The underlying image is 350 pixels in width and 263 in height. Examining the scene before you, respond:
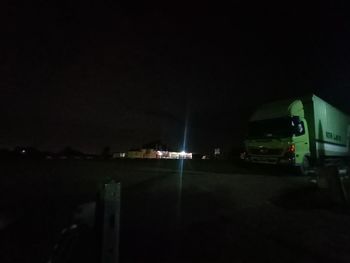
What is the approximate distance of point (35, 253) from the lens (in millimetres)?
5148

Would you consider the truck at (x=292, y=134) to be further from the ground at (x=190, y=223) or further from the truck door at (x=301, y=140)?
the ground at (x=190, y=223)

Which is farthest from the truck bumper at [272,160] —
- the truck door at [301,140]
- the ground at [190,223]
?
the ground at [190,223]

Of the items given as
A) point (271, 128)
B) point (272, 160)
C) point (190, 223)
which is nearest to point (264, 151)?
Answer: point (272, 160)

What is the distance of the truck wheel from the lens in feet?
48.5

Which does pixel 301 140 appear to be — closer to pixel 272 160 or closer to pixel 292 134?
pixel 292 134

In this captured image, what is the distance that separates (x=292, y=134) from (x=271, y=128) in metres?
1.14

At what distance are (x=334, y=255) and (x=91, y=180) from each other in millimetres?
8643

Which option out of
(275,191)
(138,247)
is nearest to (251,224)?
(138,247)

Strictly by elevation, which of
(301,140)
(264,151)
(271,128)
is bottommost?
(264,151)

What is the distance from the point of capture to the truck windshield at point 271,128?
14.5 metres

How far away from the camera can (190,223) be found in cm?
645

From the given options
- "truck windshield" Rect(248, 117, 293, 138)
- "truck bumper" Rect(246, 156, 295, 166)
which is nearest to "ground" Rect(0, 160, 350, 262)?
"truck bumper" Rect(246, 156, 295, 166)

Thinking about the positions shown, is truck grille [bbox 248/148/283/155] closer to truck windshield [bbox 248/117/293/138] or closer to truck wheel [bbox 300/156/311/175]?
truck windshield [bbox 248/117/293/138]

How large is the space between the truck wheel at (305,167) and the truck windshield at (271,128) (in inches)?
68.0
